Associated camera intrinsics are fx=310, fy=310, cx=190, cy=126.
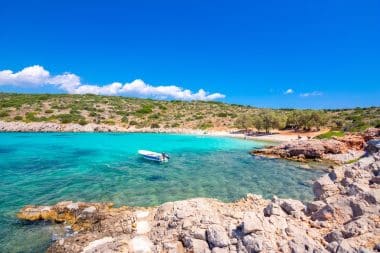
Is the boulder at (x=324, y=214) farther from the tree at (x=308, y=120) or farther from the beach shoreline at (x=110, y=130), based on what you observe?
the tree at (x=308, y=120)

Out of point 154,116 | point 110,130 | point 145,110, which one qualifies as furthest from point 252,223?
point 145,110

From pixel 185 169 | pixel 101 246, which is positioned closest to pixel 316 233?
pixel 101 246

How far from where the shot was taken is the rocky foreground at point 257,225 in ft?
32.6

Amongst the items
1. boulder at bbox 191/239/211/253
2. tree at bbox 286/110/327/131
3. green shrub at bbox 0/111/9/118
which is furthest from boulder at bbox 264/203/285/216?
green shrub at bbox 0/111/9/118

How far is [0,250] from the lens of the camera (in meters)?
12.9

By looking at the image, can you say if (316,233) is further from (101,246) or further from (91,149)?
(91,149)

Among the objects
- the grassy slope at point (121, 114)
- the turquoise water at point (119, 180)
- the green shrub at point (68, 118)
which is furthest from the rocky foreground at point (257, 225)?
the green shrub at point (68, 118)

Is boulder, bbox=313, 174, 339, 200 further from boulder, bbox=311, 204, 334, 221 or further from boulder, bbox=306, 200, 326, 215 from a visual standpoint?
boulder, bbox=311, 204, 334, 221

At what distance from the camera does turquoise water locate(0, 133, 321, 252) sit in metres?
17.8

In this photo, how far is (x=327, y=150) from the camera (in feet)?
128

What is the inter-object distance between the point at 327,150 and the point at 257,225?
31.8 m

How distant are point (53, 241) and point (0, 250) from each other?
6.65 ft

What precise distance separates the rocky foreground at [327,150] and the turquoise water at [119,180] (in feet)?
12.5

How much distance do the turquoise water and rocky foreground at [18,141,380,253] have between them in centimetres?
299
